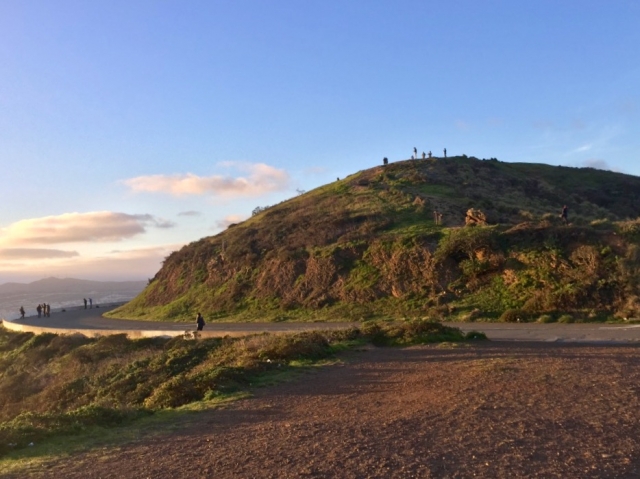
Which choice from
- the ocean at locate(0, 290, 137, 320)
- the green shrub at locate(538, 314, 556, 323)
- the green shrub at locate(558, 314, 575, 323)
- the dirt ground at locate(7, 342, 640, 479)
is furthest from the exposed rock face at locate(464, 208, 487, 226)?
the ocean at locate(0, 290, 137, 320)

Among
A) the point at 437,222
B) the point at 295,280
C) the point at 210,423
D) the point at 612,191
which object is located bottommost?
the point at 210,423

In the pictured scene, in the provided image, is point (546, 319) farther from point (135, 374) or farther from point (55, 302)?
point (55, 302)

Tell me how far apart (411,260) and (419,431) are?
2451 centimetres

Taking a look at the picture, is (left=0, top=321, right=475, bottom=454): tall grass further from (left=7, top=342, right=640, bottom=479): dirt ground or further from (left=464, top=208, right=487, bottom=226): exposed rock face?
(left=464, top=208, right=487, bottom=226): exposed rock face

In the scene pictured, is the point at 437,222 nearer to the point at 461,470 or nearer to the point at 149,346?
the point at 149,346

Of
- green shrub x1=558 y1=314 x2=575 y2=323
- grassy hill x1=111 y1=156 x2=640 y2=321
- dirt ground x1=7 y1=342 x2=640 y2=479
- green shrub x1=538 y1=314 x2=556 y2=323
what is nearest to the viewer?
dirt ground x1=7 y1=342 x2=640 y2=479

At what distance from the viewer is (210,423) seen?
9.02 metres

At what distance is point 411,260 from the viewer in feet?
Answer: 104

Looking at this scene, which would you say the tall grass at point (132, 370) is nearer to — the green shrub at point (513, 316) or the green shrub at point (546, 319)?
the green shrub at point (546, 319)

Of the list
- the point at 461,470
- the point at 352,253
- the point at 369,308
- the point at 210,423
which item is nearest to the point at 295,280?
the point at 352,253

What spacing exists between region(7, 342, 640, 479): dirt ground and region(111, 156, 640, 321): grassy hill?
1333cm

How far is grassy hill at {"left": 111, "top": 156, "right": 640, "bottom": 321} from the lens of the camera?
83.4ft

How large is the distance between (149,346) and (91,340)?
16.0ft

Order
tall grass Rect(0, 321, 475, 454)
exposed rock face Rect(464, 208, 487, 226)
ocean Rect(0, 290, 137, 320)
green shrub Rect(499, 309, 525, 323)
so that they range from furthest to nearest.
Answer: ocean Rect(0, 290, 137, 320) < exposed rock face Rect(464, 208, 487, 226) < green shrub Rect(499, 309, 525, 323) < tall grass Rect(0, 321, 475, 454)
